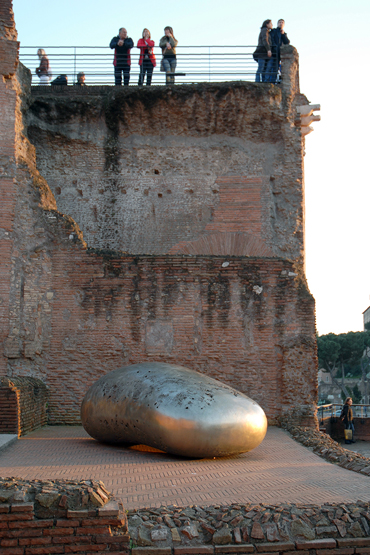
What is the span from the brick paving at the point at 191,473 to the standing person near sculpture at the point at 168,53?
883 cm

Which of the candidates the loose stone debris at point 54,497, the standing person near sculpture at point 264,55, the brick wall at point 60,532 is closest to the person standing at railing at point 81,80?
the standing person near sculpture at point 264,55

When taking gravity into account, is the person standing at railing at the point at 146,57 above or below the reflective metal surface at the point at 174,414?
above

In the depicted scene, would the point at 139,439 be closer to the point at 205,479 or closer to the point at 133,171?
the point at 205,479

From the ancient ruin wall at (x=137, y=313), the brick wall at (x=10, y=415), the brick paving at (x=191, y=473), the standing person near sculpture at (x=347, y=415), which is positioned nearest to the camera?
the brick paving at (x=191, y=473)

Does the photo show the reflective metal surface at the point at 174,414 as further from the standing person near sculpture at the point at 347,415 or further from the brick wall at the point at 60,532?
the standing person near sculpture at the point at 347,415

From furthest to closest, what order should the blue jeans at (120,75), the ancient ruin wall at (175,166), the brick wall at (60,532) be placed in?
the blue jeans at (120,75)
the ancient ruin wall at (175,166)
the brick wall at (60,532)

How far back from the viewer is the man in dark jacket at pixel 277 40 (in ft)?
41.6

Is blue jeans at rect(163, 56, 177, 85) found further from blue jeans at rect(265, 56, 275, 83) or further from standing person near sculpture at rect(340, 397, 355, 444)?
standing person near sculpture at rect(340, 397, 355, 444)

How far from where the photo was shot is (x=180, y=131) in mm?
12359

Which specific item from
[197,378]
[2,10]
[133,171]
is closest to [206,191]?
[133,171]

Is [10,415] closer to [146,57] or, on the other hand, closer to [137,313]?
[137,313]

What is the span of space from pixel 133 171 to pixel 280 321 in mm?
5072

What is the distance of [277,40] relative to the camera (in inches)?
506

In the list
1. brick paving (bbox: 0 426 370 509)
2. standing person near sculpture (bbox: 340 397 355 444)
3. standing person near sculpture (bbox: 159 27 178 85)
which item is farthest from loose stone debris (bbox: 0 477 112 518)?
standing person near sculpture (bbox: 159 27 178 85)
